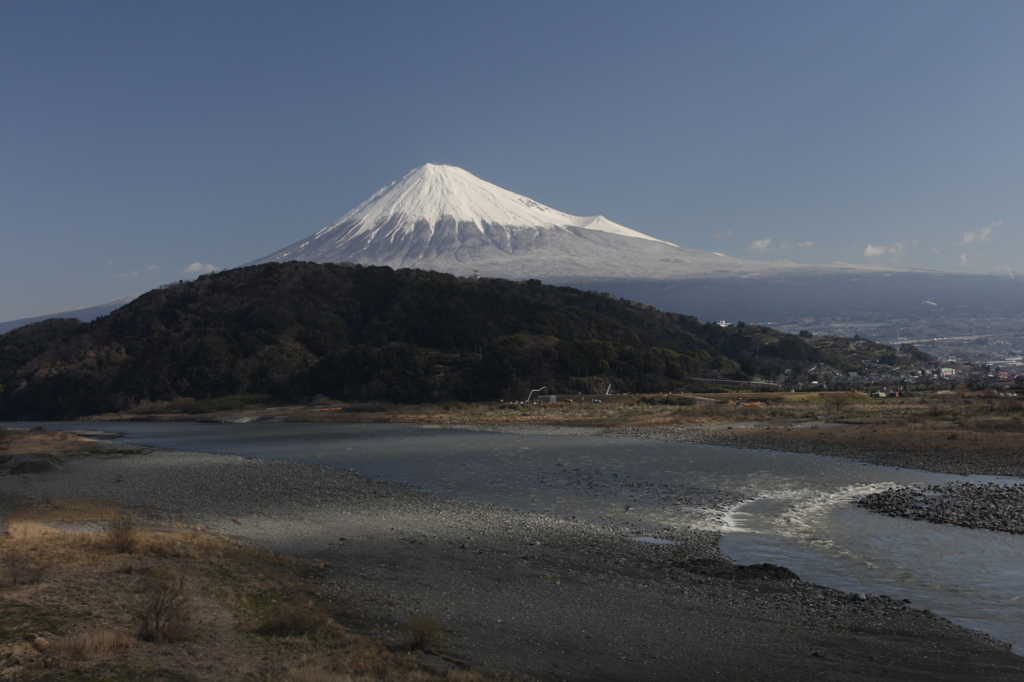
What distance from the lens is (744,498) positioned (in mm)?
17656

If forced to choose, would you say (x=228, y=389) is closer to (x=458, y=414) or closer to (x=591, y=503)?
(x=458, y=414)

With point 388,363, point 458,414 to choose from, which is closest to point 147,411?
point 388,363

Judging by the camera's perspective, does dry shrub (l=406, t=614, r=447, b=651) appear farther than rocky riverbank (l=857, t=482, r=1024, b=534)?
No

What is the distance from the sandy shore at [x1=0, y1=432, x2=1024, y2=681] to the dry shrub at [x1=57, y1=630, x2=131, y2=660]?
264 centimetres

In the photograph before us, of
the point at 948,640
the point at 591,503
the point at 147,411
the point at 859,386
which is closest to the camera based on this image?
the point at 948,640

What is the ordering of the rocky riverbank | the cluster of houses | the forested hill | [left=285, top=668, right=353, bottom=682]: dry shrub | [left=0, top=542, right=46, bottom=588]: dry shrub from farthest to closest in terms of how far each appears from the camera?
1. the forested hill
2. the cluster of houses
3. the rocky riverbank
4. [left=0, top=542, right=46, bottom=588]: dry shrub
5. [left=285, top=668, right=353, bottom=682]: dry shrub

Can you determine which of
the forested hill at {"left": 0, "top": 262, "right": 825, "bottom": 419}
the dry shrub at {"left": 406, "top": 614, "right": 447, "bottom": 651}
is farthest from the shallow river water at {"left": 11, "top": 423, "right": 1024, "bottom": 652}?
the forested hill at {"left": 0, "top": 262, "right": 825, "bottom": 419}

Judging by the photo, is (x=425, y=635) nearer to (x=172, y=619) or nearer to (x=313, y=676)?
(x=313, y=676)

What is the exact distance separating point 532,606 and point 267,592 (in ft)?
11.0

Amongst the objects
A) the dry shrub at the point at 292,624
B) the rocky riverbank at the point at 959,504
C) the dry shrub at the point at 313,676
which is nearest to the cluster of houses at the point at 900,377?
the rocky riverbank at the point at 959,504

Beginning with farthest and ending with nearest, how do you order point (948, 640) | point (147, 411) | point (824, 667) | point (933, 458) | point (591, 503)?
point (147, 411), point (933, 458), point (591, 503), point (948, 640), point (824, 667)

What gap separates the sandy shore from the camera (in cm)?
743

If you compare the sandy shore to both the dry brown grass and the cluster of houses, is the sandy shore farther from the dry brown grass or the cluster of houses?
the cluster of houses

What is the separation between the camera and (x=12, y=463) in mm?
24359
